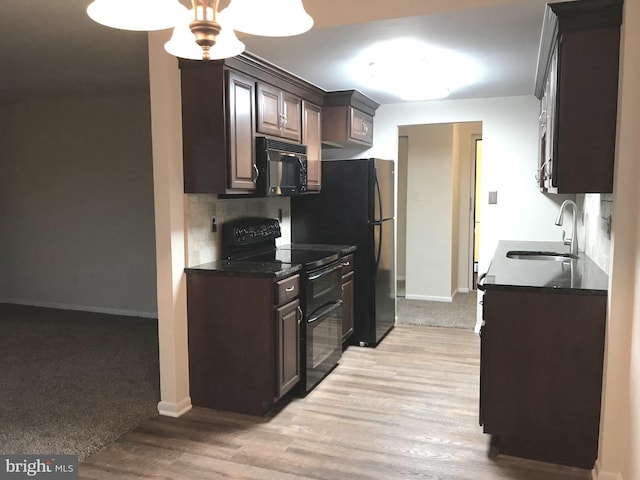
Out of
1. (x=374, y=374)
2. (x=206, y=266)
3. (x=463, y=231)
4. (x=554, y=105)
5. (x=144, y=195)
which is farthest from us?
(x=463, y=231)

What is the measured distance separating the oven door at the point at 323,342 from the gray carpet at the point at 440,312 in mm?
1562

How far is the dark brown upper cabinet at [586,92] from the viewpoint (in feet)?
7.97

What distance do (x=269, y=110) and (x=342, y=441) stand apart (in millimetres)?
2121

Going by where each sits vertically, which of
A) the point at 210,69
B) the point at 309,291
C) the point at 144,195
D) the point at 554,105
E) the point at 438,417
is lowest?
the point at 438,417

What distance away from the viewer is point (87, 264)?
231 inches

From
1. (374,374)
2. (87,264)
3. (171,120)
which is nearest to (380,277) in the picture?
(374,374)

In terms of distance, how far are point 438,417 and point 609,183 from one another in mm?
1615

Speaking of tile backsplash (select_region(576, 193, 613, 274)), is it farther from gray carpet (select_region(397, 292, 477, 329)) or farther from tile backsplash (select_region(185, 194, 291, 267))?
tile backsplash (select_region(185, 194, 291, 267))

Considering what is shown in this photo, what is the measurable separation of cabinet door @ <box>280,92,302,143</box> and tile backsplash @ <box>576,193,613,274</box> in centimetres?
206

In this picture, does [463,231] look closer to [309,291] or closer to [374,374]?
[374,374]

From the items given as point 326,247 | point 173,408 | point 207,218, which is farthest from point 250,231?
point 173,408

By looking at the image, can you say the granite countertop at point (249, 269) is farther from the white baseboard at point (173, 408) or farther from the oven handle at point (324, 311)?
the white baseboard at point (173, 408)

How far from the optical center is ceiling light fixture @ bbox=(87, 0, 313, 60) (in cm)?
142

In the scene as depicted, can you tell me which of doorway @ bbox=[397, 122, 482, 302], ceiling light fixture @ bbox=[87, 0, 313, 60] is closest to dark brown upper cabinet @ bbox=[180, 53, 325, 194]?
ceiling light fixture @ bbox=[87, 0, 313, 60]
